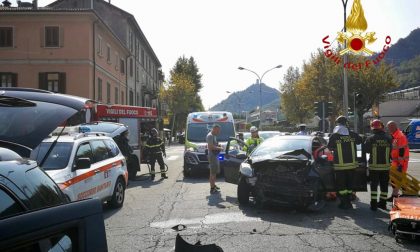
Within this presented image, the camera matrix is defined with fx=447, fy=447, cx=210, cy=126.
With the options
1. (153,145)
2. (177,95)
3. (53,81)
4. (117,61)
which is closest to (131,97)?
(117,61)

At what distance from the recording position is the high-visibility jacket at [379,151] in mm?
8816

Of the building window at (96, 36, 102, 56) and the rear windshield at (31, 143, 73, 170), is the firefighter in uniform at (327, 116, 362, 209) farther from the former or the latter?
the building window at (96, 36, 102, 56)

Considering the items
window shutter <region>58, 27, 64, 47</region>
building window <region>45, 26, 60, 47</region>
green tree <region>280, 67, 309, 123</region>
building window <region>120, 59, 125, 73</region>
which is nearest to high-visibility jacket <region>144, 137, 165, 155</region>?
window shutter <region>58, 27, 64, 47</region>

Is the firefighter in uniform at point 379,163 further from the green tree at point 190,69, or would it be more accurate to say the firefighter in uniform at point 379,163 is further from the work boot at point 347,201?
the green tree at point 190,69

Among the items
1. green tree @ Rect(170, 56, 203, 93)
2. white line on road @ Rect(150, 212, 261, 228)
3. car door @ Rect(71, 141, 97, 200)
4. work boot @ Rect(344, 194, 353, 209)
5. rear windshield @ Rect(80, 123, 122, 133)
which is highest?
green tree @ Rect(170, 56, 203, 93)

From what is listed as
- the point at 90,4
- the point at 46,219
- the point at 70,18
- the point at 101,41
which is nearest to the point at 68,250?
the point at 46,219

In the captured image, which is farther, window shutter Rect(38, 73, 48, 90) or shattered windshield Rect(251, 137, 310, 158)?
window shutter Rect(38, 73, 48, 90)

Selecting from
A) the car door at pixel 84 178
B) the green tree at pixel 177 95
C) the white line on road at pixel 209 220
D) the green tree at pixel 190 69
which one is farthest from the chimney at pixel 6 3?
the green tree at pixel 190 69

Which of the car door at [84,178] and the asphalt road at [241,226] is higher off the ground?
the car door at [84,178]

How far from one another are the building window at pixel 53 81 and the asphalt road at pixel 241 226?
2207 centimetres

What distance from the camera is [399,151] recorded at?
9.38 m

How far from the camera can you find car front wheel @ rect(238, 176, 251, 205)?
920 cm

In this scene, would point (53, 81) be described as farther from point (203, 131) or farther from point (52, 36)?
point (203, 131)

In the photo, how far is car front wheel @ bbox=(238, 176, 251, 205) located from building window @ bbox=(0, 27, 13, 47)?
26770 mm
